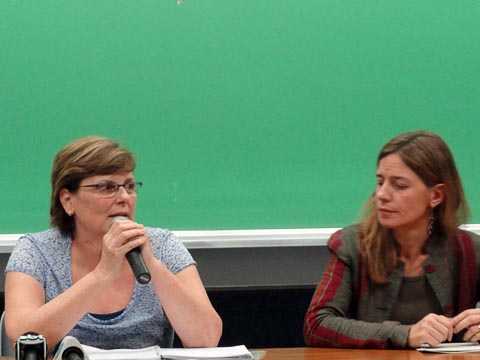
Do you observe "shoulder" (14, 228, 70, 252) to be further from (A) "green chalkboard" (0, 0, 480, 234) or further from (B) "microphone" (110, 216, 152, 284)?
A: (A) "green chalkboard" (0, 0, 480, 234)

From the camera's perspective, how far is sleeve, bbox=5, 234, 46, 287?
2902 mm

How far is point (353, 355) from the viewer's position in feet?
8.76

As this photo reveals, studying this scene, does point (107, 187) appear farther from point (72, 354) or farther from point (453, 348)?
point (453, 348)

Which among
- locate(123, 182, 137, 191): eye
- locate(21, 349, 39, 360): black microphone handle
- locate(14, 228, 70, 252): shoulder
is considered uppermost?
locate(123, 182, 137, 191): eye

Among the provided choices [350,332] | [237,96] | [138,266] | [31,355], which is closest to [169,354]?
[138,266]

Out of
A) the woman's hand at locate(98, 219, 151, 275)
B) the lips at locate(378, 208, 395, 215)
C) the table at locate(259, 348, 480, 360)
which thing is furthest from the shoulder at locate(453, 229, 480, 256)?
the woman's hand at locate(98, 219, 151, 275)

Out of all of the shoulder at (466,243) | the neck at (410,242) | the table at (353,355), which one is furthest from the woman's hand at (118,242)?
the shoulder at (466,243)

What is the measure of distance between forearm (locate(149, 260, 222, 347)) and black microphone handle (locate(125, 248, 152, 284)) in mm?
117

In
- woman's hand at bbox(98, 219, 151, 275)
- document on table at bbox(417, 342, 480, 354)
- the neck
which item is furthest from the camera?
the neck

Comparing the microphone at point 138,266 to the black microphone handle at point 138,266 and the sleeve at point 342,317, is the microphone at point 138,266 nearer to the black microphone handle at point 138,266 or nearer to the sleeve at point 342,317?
the black microphone handle at point 138,266

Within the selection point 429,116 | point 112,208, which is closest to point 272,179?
point 429,116

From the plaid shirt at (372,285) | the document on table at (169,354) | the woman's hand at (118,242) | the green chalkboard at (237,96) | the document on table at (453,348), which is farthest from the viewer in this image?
the green chalkboard at (237,96)

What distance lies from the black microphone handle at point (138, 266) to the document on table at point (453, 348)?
80 cm

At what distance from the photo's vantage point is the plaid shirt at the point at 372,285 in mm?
2973
